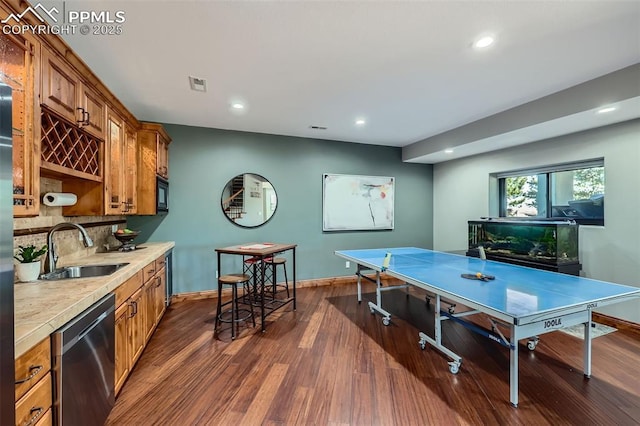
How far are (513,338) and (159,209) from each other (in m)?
4.00

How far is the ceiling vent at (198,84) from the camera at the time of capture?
271cm

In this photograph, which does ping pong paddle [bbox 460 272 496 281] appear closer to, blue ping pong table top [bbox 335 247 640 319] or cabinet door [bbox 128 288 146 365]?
blue ping pong table top [bbox 335 247 640 319]

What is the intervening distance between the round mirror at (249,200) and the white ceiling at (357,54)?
121 cm

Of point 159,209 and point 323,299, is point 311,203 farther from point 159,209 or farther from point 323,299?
point 159,209

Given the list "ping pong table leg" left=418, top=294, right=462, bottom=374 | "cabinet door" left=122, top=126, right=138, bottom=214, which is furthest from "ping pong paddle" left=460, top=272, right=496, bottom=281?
"cabinet door" left=122, top=126, right=138, bottom=214

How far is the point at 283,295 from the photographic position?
4.41 meters

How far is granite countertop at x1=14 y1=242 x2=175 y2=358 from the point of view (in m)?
1.09

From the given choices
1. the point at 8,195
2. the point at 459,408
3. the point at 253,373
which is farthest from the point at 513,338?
the point at 8,195

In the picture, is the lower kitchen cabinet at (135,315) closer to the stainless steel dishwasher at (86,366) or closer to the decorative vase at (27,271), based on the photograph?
the stainless steel dishwasher at (86,366)

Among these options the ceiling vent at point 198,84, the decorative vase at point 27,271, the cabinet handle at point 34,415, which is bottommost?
the cabinet handle at point 34,415

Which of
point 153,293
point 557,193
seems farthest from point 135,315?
point 557,193

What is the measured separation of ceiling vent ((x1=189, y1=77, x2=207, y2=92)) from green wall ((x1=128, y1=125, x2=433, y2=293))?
1.49 metres

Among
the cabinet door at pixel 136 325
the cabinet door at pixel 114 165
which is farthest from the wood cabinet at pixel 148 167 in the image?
the cabinet door at pixel 136 325

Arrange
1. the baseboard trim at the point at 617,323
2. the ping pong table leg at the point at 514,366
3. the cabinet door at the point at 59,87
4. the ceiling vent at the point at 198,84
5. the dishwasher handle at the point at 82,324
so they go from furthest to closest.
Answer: the baseboard trim at the point at 617,323 → the ceiling vent at the point at 198,84 → the ping pong table leg at the point at 514,366 → the cabinet door at the point at 59,87 → the dishwasher handle at the point at 82,324
